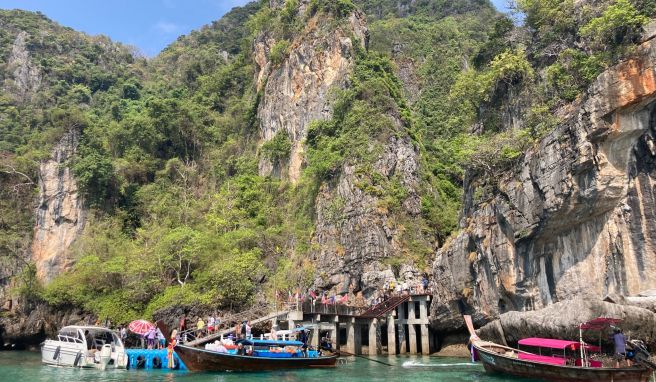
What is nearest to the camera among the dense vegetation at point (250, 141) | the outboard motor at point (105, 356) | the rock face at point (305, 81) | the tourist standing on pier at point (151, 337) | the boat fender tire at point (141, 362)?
the outboard motor at point (105, 356)

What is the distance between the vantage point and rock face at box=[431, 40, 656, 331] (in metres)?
20.0

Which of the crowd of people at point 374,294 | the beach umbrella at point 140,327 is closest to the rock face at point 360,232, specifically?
the crowd of people at point 374,294

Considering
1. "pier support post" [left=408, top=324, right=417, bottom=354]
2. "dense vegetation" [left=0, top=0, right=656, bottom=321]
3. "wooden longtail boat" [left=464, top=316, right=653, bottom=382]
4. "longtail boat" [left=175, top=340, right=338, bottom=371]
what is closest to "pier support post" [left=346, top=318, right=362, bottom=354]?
"pier support post" [left=408, top=324, right=417, bottom=354]

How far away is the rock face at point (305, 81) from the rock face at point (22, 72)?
1339 inches

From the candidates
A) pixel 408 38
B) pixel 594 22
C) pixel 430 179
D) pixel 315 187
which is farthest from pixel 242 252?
pixel 408 38

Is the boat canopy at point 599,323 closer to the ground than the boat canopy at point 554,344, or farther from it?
farther from it

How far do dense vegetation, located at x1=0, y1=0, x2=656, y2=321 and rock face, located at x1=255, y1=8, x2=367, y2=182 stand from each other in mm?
1027

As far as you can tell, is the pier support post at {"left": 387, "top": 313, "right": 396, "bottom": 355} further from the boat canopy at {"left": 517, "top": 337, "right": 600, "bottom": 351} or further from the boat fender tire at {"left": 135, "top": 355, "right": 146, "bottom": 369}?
the boat fender tire at {"left": 135, "top": 355, "right": 146, "bottom": 369}

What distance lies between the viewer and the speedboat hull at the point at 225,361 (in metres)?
21.2

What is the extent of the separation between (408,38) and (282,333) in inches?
1887

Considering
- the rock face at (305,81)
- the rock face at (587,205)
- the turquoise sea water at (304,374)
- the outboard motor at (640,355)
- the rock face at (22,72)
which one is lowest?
the turquoise sea water at (304,374)

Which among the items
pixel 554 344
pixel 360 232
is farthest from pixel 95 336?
pixel 554 344

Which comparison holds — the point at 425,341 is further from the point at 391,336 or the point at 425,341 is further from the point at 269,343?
the point at 269,343

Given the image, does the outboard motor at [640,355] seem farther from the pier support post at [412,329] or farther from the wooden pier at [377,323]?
the pier support post at [412,329]
